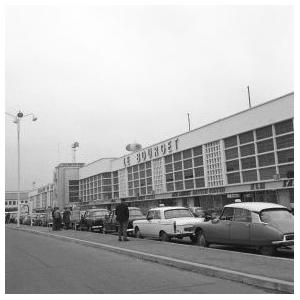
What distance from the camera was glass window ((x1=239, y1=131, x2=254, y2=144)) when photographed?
3291cm

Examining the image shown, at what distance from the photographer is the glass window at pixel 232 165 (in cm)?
3430

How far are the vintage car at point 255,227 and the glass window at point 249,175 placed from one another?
57.4 feet

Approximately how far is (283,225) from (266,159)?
60.2ft

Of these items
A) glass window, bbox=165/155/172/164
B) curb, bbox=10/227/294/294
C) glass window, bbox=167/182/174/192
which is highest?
glass window, bbox=165/155/172/164

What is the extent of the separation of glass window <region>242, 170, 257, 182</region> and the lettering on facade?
1077 cm

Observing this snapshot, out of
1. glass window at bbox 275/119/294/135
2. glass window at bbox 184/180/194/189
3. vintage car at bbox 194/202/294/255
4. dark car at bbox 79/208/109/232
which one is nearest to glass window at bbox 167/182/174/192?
glass window at bbox 184/180/194/189

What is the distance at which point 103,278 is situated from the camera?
10.2 meters

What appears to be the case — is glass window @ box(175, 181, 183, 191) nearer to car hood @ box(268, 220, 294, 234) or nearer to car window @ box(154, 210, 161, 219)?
car window @ box(154, 210, 161, 219)

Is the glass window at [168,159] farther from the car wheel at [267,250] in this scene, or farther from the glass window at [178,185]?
the car wheel at [267,250]

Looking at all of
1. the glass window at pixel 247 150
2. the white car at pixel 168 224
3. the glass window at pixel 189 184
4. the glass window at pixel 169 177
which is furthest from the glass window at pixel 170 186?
the white car at pixel 168 224

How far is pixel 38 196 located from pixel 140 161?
219 ft

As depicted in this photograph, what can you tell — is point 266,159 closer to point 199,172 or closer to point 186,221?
point 199,172

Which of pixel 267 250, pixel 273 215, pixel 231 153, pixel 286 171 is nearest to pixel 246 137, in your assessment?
pixel 231 153

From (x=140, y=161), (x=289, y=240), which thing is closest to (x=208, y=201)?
(x=140, y=161)
